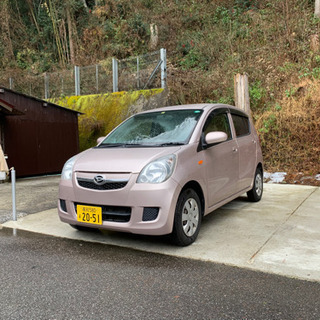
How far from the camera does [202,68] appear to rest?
1394cm

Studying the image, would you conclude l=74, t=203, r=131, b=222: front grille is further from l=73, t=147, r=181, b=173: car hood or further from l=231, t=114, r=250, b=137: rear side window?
l=231, t=114, r=250, b=137: rear side window

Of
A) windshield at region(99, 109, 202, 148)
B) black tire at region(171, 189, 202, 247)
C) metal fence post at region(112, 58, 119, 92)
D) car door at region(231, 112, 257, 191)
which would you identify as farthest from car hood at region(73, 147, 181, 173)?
metal fence post at region(112, 58, 119, 92)

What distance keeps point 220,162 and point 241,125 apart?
4.36ft

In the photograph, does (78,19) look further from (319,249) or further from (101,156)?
(319,249)

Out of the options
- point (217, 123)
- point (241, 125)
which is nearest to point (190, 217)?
point (217, 123)

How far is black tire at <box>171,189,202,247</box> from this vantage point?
345 cm

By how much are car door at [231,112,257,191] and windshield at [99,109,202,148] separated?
105 cm

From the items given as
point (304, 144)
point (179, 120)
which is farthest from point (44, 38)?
point (179, 120)

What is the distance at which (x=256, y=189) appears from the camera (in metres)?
5.70

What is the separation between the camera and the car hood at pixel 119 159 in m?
3.43

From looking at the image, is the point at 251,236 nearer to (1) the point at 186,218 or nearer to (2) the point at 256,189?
(1) the point at 186,218

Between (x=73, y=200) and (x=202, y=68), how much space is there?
37.8 feet

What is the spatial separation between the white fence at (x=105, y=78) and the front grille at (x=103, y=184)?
8995 mm

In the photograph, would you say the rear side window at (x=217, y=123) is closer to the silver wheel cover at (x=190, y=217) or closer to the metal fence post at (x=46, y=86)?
the silver wheel cover at (x=190, y=217)
